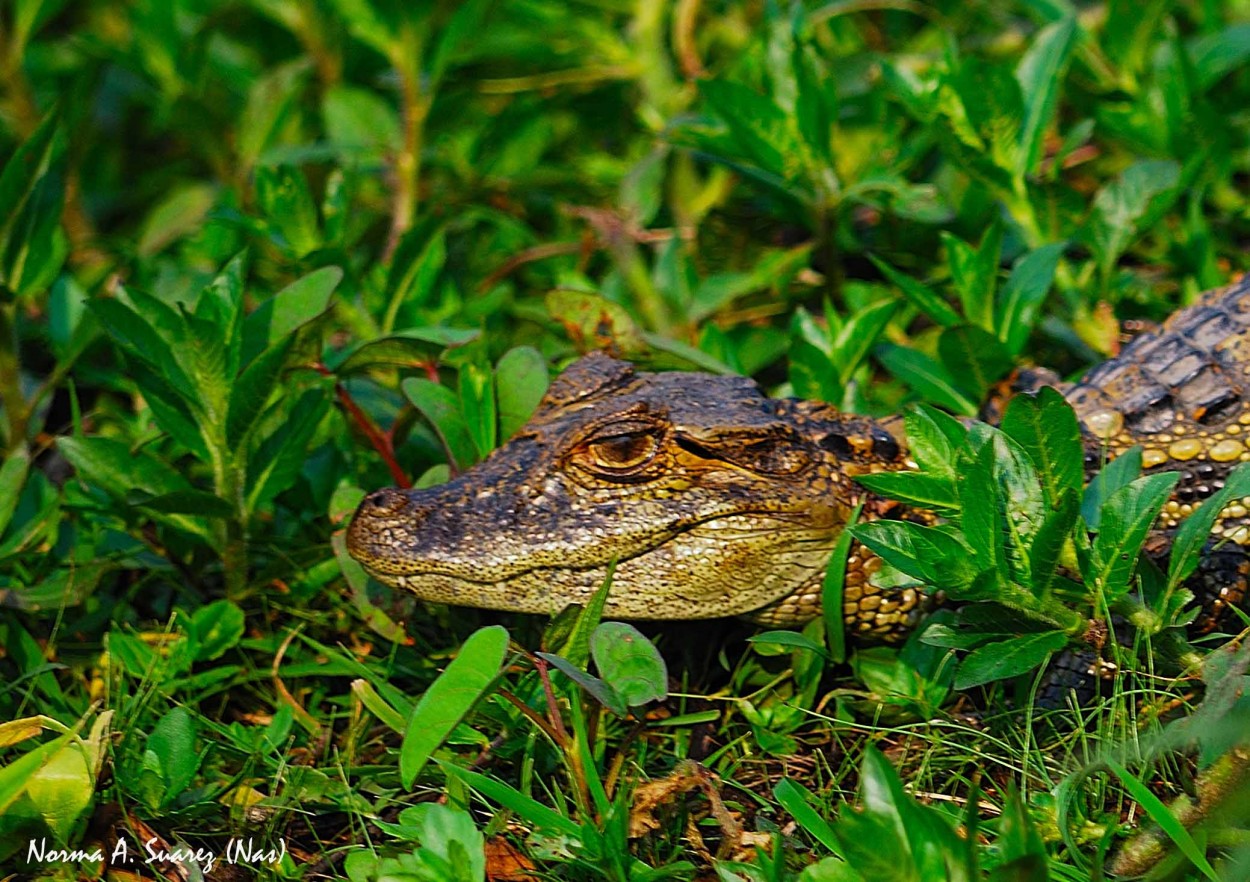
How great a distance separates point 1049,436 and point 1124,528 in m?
0.22

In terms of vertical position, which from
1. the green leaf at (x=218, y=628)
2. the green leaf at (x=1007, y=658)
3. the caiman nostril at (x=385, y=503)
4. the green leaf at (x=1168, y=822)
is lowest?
the green leaf at (x=218, y=628)

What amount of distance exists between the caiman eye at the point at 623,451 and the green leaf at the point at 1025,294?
1.14 meters

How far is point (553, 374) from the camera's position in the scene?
341 cm

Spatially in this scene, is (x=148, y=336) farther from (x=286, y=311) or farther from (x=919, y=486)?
(x=919, y=486)

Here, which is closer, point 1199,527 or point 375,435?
point 1199,527

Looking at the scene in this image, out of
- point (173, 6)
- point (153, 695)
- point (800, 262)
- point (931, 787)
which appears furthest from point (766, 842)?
point (173, 6)

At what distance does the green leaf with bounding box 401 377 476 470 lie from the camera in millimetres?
2963

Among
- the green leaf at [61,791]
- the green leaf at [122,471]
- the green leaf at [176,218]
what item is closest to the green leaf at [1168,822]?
the green leaf at [61,791]

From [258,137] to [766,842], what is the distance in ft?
11.2

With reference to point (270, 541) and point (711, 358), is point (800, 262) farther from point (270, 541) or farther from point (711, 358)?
point (270, 541)

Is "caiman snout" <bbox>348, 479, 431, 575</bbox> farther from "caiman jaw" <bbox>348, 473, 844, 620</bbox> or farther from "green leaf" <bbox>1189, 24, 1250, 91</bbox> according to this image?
"green leaf" <bbox>1189, 24, 1250, 91</bbox>

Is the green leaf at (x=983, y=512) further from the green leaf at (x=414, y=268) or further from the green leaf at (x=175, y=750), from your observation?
the green leaf at (x=414, y=268)

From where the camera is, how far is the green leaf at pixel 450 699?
209cm

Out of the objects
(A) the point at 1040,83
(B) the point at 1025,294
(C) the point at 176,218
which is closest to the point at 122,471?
(C) the point at 176,218
